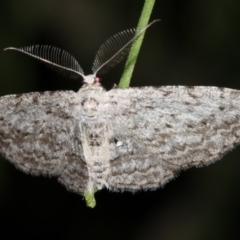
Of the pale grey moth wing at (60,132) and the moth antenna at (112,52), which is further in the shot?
the pale grey moth wing at (60,132)

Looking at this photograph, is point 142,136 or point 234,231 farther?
point 234,231

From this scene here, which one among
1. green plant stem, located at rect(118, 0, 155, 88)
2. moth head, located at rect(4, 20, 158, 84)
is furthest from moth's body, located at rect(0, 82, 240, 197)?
green plant stem, located at rect(118, 0, 155, 88)

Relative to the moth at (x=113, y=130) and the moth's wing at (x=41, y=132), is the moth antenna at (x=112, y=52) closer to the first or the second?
the moth at (x=113, y=130)

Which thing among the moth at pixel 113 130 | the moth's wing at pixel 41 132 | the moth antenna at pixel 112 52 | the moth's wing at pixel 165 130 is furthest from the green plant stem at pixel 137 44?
the moth's wing at pixel 41 132

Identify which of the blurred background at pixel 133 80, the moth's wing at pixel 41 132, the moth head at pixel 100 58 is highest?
the blurred background at pixel 133 80

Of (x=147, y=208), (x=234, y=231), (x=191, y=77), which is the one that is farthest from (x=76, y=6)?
(x=234, y=231)

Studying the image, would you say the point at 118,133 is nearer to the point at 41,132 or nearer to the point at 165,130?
the point at 165,130

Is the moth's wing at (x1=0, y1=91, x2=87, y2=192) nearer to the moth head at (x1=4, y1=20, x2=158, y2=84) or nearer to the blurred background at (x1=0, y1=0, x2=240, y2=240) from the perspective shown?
the moth head at (x1=4, y1=20, x2=158, y2=84)

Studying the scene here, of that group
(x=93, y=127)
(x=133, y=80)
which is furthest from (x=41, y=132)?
(x=133, y=80)

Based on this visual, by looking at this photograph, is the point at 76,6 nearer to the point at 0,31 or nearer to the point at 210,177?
the point at 0,31

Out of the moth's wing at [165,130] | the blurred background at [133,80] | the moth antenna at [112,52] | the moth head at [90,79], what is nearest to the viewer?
the moth antenna at [112,52]
